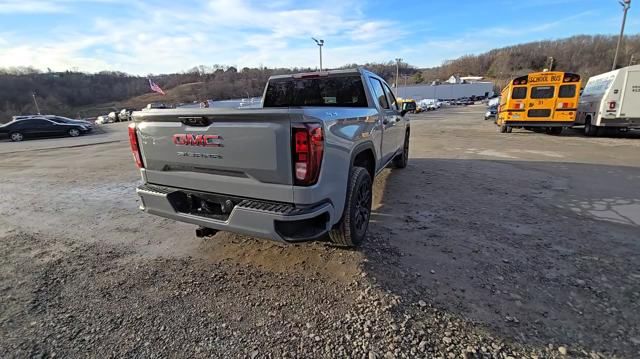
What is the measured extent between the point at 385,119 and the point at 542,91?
11.4 meters

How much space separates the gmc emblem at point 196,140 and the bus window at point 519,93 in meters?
14.2

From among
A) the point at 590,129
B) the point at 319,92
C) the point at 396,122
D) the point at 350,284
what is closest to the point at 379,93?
the point at 396,122

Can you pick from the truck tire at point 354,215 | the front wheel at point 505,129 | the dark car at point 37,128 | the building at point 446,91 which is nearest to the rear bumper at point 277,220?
the truck tire at point 354,215

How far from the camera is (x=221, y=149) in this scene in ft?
8.52

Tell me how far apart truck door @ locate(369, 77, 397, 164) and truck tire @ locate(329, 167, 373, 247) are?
126 cm

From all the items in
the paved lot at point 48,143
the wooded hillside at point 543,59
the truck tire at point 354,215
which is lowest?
the paved lot at point 48,143

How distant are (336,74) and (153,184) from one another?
284 cm

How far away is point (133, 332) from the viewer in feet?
7.38

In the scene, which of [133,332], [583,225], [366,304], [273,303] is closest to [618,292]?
[583,225]

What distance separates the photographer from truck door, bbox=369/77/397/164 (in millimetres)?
4487

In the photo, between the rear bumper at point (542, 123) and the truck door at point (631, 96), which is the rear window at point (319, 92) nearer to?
the rear bumper at point (542, 123)

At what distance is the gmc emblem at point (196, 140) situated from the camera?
2.60 metres

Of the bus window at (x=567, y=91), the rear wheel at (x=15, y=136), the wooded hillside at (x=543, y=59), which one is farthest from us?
the wooded hillside at (x=543, y=59)

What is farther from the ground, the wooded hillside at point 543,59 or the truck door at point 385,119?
the wooded hillside at point 543,59
